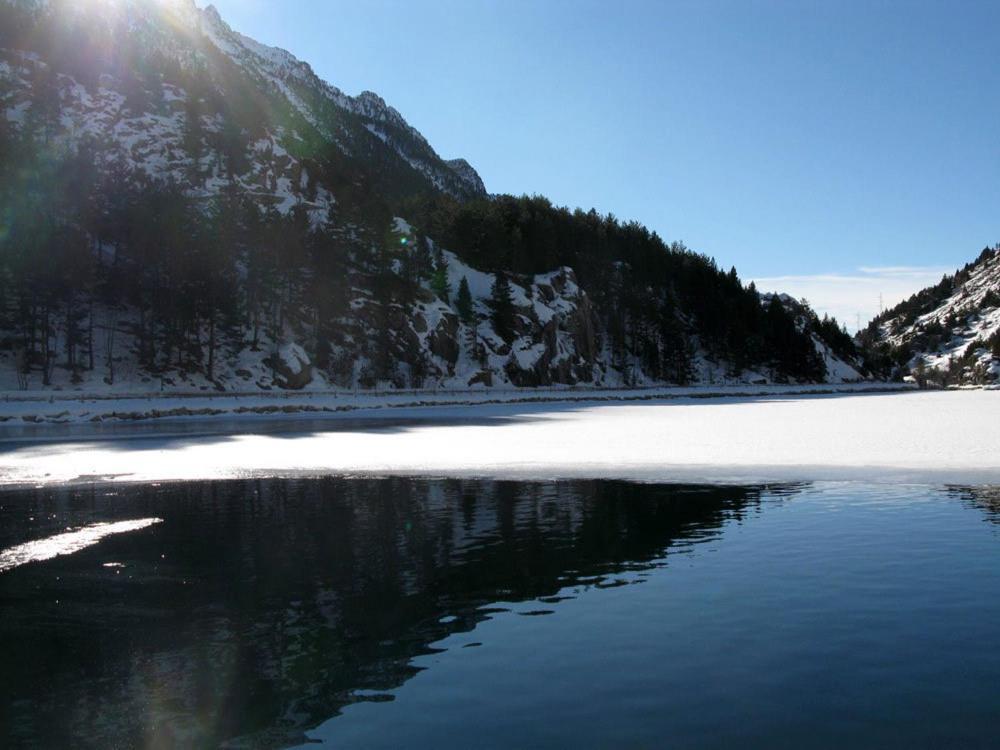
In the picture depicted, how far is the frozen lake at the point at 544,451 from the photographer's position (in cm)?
2553

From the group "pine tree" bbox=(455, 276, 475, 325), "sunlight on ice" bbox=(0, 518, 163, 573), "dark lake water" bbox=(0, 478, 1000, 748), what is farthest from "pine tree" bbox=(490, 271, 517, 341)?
"sunlight on ice" bbox=(0, 518, 163, 573)

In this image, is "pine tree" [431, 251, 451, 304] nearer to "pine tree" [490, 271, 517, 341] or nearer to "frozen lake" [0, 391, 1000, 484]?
"pine tree" [490, 271, 517, 341]

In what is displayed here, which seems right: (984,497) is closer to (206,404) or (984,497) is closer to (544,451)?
(544,451)

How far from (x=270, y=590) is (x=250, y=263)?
89564mm

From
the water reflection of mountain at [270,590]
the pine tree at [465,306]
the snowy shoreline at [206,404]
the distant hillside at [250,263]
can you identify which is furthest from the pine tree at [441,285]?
the water reflection of mountain at [270,590]

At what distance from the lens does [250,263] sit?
95.7 meters

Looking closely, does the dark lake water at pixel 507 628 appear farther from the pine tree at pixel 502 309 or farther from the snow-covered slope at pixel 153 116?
the pine tree at pixel 502 309

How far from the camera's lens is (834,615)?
1048 centimetres

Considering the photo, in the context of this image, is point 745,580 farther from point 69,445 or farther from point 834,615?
point 69,445

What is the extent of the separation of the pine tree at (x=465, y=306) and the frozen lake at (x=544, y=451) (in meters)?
68.5

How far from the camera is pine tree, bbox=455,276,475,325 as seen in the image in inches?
4641

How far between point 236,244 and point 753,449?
84.1 meters

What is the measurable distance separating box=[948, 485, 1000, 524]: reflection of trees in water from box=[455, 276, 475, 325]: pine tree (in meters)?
98.9

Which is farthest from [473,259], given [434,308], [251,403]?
[251,403]
